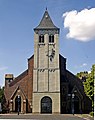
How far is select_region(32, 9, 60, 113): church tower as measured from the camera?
77812 mm

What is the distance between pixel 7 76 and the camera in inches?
3686

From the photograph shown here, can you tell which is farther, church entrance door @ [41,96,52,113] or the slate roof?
the slate roof

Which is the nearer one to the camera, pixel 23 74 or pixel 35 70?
pixel 35 70

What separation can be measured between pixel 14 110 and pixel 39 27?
2213 cm

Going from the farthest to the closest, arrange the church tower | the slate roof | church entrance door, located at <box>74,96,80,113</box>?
the slate roof < church entrance door, located at <box>74,96,80,113</box> < the church tower

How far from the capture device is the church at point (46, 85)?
3071 inches

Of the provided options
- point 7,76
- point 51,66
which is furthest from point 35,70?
point 7,76

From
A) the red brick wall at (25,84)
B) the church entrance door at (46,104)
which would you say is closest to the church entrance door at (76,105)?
the church entrance door at (46,104)

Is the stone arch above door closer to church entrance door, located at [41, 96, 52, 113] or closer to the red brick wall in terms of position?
the red brick wall

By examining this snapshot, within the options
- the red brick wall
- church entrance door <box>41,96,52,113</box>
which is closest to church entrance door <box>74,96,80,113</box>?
church entrance door <box>41,96,52,113</box>

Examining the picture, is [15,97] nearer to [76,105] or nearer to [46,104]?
[46,104]

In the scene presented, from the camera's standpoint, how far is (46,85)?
A: 256 ft

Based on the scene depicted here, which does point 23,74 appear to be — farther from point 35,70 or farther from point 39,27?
point 39,27

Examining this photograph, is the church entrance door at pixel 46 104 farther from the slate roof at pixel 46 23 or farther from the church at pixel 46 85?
the slate roof at pixel 46 23
